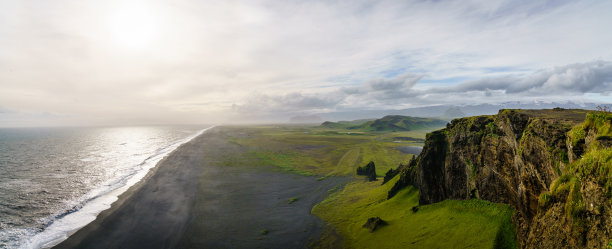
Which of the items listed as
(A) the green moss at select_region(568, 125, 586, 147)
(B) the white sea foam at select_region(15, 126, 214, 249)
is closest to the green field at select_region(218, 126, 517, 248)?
(A) the green moss at select_region(568, 125, 586, 147)

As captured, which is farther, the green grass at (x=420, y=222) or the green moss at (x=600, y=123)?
the green grass at (x=420, y=222)

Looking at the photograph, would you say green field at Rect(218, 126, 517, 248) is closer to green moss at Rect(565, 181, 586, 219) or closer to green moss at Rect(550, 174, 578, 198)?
green moss at Rect(550, 174, 578, 198)

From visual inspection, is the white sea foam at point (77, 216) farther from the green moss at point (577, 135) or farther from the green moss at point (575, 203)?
the green moss at point (577, 135)

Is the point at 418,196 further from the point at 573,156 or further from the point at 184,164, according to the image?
the point at 184,164

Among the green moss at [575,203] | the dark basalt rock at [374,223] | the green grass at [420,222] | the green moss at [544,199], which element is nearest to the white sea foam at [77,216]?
the green grass at [420,222]

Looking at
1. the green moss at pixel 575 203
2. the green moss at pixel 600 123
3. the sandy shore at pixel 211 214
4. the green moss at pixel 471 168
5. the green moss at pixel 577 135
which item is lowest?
the sandy shore at pixel 211 214

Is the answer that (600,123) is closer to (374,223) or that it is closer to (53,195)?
(374,223)

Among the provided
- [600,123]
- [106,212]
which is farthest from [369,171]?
[106,212]

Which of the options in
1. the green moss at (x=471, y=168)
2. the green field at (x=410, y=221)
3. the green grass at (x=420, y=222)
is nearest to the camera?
the green grass at (x=420, y=222)
